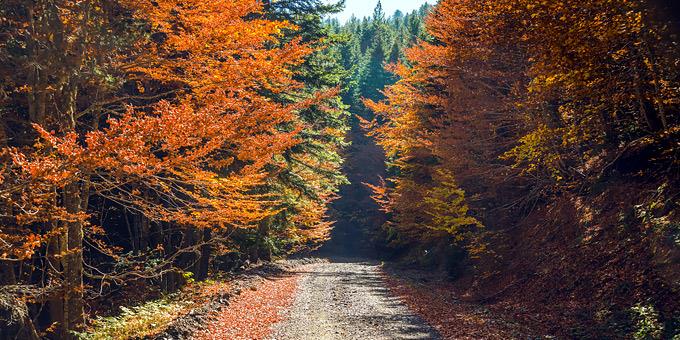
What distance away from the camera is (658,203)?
409 inches

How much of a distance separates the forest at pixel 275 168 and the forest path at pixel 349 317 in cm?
11

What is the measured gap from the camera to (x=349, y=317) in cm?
1285

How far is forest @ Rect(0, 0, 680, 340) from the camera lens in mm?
8133

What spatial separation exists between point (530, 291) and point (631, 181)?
13.5 feet

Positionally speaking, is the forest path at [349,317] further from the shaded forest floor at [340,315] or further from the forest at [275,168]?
the forest at [275,168]

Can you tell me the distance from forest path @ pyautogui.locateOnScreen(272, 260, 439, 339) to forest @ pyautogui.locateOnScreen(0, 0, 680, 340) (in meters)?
0.11

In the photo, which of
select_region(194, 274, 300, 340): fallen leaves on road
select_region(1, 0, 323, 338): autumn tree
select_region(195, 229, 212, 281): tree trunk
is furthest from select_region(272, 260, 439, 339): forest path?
select_region(195, 229, 212, 281): tree trunk

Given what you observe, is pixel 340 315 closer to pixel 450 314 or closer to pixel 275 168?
pixel 450 314

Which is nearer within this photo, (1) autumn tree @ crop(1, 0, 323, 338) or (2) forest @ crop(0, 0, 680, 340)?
(1) autumn tree @ crop(1, 0, 323, 338)

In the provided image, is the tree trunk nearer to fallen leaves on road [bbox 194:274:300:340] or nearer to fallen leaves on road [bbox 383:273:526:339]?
fallen leaves on road [bbox 194:274:300:340]

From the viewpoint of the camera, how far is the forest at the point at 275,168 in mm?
8133

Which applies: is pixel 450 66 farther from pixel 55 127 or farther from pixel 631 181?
pixel 55 127

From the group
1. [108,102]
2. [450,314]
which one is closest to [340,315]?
[450,314]

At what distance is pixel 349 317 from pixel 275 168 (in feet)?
28.0
